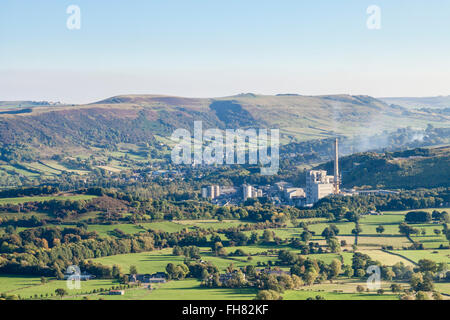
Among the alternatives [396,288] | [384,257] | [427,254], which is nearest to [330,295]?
[396,288]

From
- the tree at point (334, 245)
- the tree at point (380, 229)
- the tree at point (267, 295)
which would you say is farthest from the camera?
the tree at point (380, 229)

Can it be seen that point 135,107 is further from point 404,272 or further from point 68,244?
point 404,272

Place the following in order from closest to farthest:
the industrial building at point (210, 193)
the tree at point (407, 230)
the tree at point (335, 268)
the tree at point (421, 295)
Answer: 1. the tree at point (421, 295)
2. the tree at point (335, 268)
3. the tree at point (407, 230)
4. the industrial building at point (210, 193)

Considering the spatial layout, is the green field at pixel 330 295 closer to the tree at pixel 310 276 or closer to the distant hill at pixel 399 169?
the tree at pixel 310 276

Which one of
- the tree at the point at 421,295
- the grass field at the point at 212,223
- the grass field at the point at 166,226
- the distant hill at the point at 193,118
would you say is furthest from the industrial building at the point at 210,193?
the distant hill at the point at 193,118

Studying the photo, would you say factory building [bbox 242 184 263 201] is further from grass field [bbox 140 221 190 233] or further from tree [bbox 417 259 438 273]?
tree [bbox 417 259 438 273]

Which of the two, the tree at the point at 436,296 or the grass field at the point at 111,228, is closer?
the tree at the point at 436,296

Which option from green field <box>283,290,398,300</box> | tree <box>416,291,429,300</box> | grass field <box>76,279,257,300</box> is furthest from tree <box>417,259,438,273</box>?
grass field <box>76,279,257,300</box>

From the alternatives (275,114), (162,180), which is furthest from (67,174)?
(275,114)
